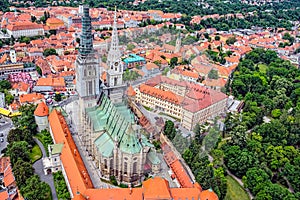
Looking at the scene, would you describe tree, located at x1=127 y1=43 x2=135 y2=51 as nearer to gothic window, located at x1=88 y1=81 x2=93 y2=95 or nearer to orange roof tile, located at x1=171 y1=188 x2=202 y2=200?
gothic window, located at x1=88 y1=81 x2=93 y2=95

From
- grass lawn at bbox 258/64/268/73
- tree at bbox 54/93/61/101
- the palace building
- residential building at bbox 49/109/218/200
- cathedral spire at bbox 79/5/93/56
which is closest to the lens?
residential building at bbox 49/109/218/200

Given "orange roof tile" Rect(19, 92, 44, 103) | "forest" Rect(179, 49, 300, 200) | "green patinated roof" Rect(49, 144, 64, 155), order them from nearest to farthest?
"forest" Rect(179, 49, 300, 200), "green patinated roof" Rect(49, 144, 64, 155), "orange roof tile" Rect(19, 92, 44, 103)

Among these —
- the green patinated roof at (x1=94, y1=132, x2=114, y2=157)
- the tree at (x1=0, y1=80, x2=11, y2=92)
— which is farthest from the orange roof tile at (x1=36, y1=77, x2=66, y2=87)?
the green patinated roof at (x1=94, y1=132, x2=114, y2=157)

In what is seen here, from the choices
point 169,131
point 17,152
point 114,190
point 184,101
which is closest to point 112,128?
point 114,190

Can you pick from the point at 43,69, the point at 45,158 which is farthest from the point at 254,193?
the point at 43,69

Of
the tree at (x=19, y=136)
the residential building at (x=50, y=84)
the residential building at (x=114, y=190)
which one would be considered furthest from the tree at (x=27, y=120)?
the residential building at (x=114, y=190)
